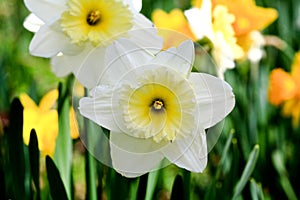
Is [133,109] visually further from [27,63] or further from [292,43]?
[27,63]

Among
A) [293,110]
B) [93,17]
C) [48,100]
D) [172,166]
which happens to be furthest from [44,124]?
[293,110]

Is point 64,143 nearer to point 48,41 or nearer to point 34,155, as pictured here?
point 34,155

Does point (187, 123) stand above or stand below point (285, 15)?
above

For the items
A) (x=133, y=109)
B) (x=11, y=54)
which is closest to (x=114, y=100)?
(x=133, y=109)

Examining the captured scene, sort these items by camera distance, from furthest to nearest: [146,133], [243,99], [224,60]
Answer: [243,99] → [224,60] → [146,133]

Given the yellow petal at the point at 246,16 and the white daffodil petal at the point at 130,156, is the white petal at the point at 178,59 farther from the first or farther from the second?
the yellow petal at the point at 246,16

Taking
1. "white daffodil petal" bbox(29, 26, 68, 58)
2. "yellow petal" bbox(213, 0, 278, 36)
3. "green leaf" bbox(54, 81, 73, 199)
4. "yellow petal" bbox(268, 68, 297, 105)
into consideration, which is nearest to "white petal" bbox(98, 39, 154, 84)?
"white daffodil petal" bbox(29, 26, 68, 58)
